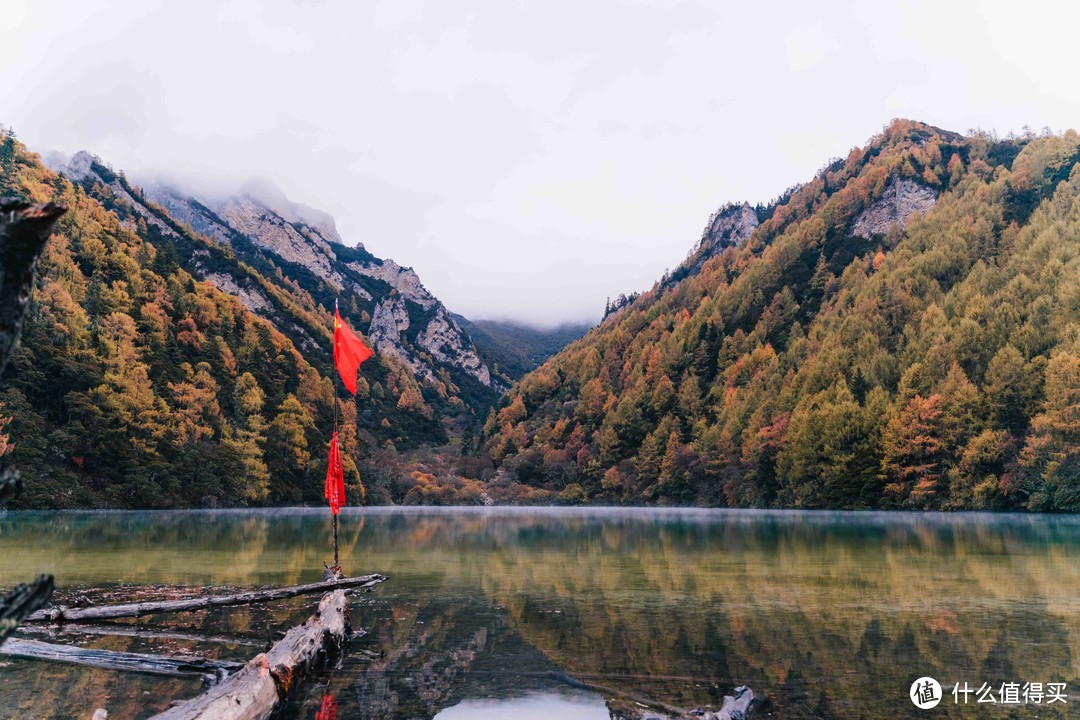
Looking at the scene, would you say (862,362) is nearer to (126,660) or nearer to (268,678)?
(126,660)

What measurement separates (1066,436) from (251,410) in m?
96.5

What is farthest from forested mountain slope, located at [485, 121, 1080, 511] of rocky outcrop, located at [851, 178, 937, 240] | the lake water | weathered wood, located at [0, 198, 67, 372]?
weathered wood, located at [0, 198, 67, 372]

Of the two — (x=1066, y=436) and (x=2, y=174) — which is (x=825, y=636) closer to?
(x=1066, y=436)

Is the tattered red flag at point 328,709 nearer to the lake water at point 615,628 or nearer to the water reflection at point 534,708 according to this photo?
the lake water at point 615,628

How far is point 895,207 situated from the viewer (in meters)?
153

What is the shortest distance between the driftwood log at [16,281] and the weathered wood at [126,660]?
8293 millimetres

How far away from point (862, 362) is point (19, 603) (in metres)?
111

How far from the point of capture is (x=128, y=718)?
10.9m

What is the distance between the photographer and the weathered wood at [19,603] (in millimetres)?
4523

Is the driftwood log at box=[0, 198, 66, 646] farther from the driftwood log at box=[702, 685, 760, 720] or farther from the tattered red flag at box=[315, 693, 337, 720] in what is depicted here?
the driftwood log at box=[702, 685, 760, 720]

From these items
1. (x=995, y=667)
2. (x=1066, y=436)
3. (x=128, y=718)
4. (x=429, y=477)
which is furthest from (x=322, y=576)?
(x=429, y=477)

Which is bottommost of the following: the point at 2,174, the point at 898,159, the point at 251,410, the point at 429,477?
the point at 429,477

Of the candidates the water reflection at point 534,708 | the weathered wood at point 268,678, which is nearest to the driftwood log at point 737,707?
the water reflection at point 534,708

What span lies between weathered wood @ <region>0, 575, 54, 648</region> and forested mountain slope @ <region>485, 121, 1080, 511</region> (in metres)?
83.3
